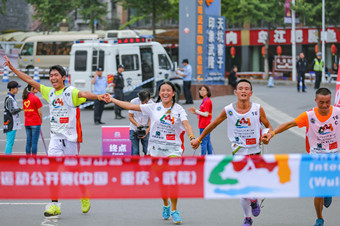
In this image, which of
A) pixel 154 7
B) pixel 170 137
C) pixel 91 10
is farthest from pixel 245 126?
pixel 91 10

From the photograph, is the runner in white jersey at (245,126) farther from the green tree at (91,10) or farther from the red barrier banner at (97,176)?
the green tree at (91,10)

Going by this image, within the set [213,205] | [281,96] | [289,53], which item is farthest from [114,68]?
[289,53]

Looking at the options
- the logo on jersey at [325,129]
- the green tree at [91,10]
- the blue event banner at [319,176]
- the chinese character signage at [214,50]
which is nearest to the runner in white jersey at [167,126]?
the logo on jersey at [325,129]

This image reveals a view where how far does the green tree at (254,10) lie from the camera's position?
162 feet

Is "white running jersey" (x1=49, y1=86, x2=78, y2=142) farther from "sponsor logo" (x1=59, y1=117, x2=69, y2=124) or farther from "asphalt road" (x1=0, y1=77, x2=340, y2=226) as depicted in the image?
"asphalt road" (x1=0, y1=77, x2=340, y2=226)

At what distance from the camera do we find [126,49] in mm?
26281

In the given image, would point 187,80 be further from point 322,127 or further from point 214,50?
point 322,127

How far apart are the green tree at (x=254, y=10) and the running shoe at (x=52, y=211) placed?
4167 cm

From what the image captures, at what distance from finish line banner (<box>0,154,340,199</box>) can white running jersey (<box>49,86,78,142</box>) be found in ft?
9.24

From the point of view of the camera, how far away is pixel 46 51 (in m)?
50.1

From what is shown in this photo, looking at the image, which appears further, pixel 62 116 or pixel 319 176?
pixel 62 116

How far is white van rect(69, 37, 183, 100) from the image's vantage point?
25922mm

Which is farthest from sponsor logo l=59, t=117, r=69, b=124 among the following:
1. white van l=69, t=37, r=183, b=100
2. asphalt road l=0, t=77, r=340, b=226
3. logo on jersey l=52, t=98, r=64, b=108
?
white van l=69, t=37, r=183, b=100

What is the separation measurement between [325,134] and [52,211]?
3.56 meters
